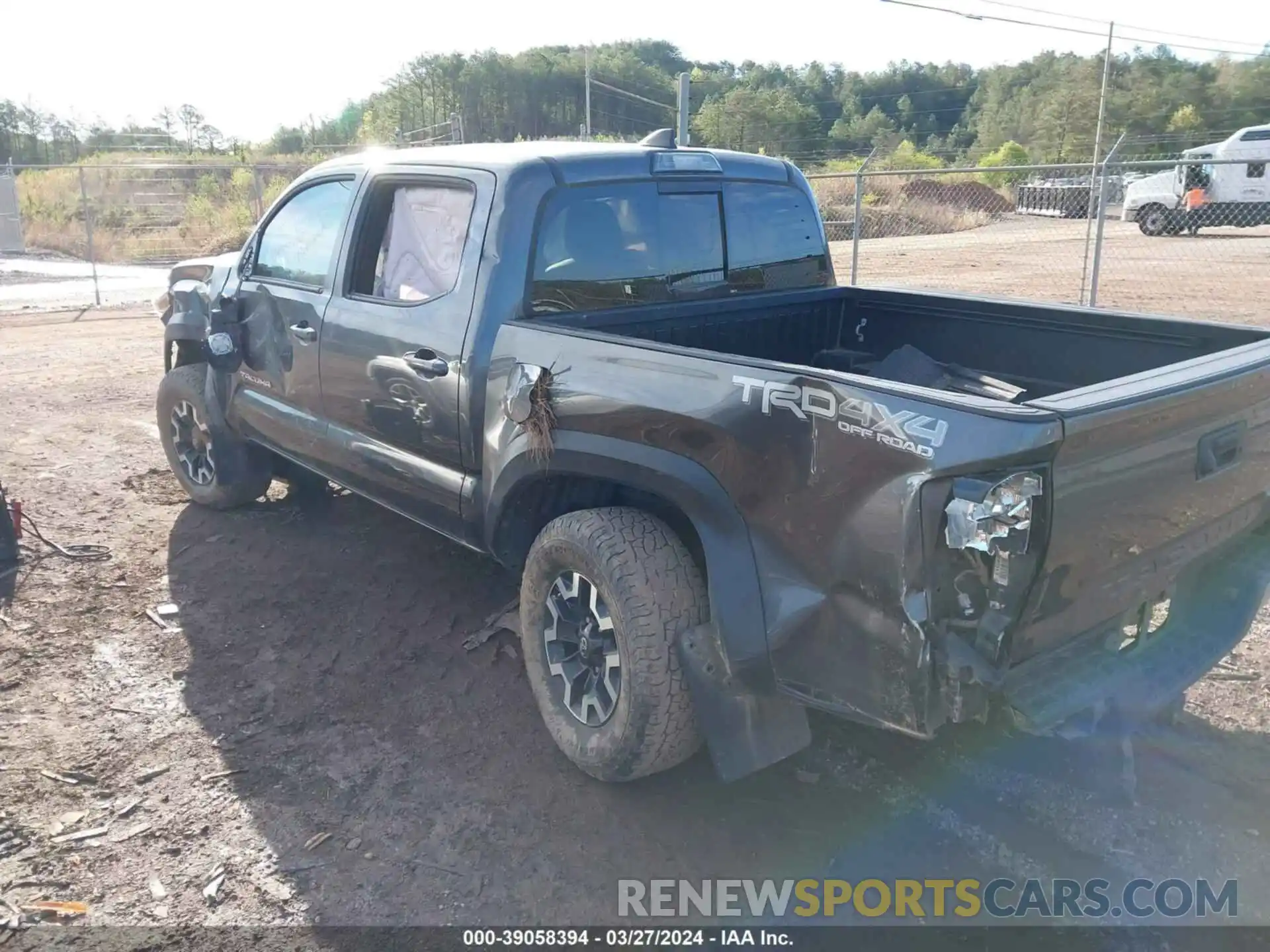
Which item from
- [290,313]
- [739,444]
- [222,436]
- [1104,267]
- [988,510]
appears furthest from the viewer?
[1104,267]

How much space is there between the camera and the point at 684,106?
39.0 feet

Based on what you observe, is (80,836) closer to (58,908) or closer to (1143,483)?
(58,908)

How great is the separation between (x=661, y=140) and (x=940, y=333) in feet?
4.52

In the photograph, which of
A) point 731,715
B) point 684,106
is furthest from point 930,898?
point 684,106

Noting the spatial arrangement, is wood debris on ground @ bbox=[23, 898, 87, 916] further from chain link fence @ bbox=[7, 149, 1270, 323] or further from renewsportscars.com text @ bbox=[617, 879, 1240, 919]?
chain link fence @ bbox=[7, 149, 1270, 323]

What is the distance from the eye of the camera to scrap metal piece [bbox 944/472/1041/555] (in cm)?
216

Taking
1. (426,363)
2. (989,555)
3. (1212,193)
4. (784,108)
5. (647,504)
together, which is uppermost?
(784,108)

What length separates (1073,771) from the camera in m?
3.26

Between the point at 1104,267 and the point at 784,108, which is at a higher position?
the point at 784,108

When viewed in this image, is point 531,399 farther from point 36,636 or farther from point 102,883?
point 36,636

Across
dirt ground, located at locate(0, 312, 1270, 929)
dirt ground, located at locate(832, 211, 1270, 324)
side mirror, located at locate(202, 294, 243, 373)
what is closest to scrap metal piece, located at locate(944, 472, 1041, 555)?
dirt ground, located at locate(0, 312, 1270, 929)

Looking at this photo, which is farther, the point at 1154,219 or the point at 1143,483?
the point at 1154,219

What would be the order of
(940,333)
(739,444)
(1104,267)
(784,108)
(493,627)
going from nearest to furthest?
(739,444)
(940,333)
(493,627)
(1104,267)
(784,108)

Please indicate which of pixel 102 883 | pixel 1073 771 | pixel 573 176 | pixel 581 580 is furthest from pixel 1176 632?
pixel 102 883
